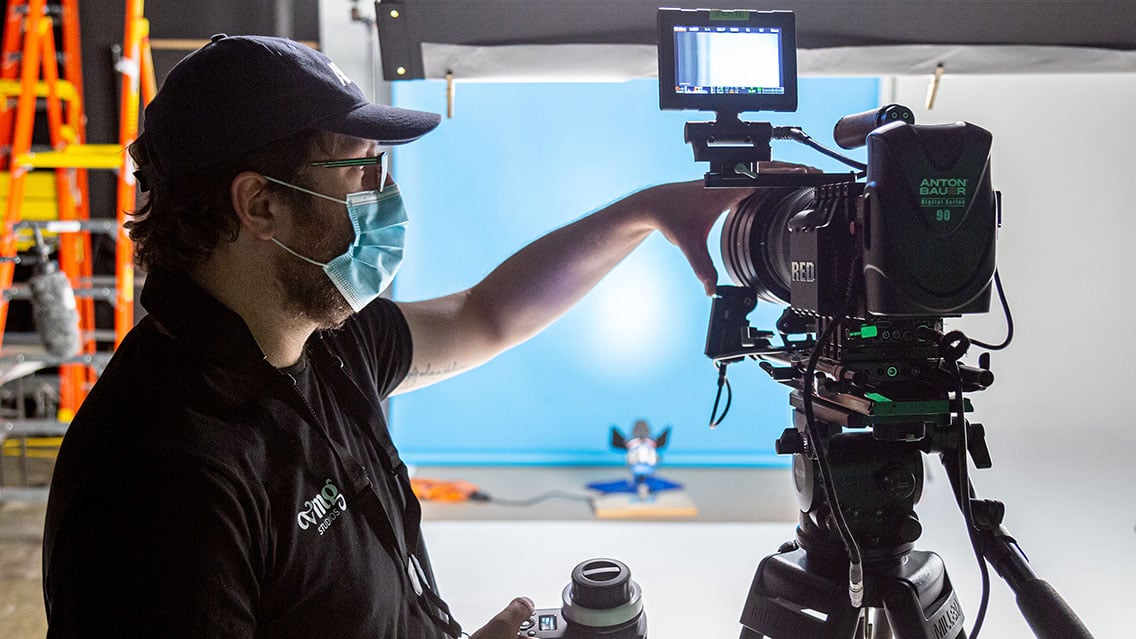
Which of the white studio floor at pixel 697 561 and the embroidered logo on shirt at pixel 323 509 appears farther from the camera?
the white studio floor at pixel 697 561

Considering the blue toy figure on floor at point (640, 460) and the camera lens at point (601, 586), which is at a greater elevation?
the camera lens at point (601, 586)

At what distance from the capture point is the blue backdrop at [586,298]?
10.4ft

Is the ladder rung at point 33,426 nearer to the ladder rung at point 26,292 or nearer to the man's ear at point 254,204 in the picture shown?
the ladder rung at point 26,292

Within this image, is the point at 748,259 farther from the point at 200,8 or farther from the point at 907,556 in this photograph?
the point at 200,8

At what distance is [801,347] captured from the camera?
942 millimetres

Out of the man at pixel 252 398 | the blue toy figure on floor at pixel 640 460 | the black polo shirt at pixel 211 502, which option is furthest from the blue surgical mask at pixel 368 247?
the blue toy figure on floor at pixel 640 460

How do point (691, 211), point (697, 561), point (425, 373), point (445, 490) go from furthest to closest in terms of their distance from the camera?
point (445, 490), point (697, 561), point (425, 373), point (691, 211)

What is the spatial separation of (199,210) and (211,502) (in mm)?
371

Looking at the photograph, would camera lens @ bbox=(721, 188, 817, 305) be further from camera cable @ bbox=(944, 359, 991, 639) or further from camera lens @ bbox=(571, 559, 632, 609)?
camera lens @ bbox=(571, 559, 632, 609)

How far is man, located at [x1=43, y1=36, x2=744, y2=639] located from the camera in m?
0.74

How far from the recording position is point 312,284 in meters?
1.01

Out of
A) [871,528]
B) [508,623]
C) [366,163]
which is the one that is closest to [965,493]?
[871,528]

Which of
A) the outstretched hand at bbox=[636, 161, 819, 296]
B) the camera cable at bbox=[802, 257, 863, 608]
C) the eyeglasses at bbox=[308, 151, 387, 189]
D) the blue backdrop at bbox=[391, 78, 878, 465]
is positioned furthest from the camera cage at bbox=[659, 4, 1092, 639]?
the blue backdrop at bbox=[391, 78, 878, 465]

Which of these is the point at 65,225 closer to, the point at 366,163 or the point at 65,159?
the point at 65,159
